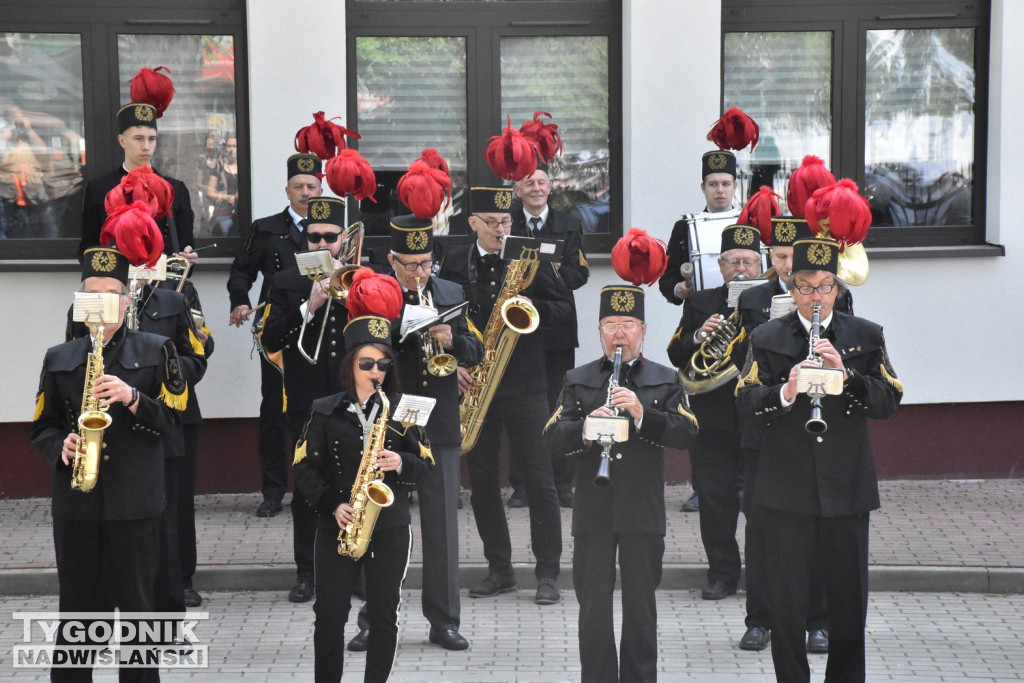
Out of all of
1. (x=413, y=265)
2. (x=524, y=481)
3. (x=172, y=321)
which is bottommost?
(x=524, y=481)

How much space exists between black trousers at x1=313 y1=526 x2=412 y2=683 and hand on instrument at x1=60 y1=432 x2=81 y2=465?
114 centimetres

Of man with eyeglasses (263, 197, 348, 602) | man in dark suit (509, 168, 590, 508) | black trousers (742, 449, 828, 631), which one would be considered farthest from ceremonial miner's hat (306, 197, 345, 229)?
black trousers (742, 449, 828, 631)

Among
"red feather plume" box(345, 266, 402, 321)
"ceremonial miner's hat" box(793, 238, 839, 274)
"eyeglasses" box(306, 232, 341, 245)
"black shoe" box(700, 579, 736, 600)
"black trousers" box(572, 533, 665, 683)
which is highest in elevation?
"eyeglasses" box(306, 232, 341, 245)

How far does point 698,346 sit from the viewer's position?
795 centimetres

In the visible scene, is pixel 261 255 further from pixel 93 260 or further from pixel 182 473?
pixel 93 260

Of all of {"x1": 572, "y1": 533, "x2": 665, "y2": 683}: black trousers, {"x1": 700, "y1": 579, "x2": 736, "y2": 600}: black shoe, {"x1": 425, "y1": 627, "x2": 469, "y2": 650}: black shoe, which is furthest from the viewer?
{"x1": 700, "y1": 579, "x2": 736, "y2": 600}: black shoe

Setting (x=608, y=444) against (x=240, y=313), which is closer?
(x=608, y=444)

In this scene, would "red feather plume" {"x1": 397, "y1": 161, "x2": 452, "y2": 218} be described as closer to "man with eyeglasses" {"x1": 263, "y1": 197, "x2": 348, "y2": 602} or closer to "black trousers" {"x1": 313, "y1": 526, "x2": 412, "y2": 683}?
"man with eyeglasses" {"x1": 263, "y1": 197, "x2": 348, "y2": 602}

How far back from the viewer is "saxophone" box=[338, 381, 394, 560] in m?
5.84

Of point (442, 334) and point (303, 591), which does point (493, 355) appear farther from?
point (303, 591)

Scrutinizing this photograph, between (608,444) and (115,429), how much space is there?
225cm

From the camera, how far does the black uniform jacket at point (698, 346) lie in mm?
7926

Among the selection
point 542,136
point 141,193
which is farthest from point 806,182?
point 141,193

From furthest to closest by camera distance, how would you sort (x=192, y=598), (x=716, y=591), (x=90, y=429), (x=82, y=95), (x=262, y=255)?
(x=82, y=95)
(x=262, y=255)
(x=716, y=591)
(x=192, y=598)
(x=90, y=429)
